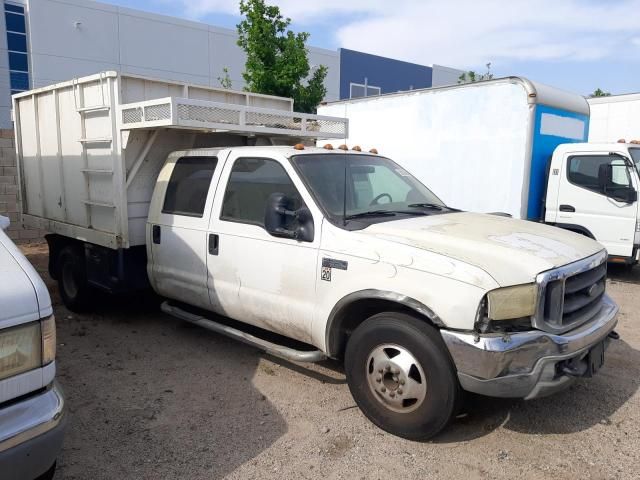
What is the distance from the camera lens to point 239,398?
4113mm

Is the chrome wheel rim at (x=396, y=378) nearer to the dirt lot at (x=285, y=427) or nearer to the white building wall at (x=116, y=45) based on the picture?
the dirt lot at (x=285, y=427)

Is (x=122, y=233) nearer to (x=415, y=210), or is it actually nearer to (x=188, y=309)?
(x=188, y=309)

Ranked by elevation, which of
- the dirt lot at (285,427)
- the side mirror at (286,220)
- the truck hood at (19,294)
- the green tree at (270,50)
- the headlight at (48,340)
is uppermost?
the green tree at (270,50)

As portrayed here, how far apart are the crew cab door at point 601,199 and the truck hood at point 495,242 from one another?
4543mm

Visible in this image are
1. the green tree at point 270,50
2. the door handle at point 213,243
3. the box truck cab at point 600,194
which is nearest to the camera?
the door handle at point 213,243

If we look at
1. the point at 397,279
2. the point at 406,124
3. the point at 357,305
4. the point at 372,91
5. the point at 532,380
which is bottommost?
the point at 532,380

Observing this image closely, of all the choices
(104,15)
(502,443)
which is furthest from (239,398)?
(104,15)

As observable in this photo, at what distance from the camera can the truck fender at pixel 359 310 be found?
328cm

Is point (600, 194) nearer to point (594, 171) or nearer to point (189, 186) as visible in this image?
point (594, 171)

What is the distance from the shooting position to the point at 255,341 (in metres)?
4.32

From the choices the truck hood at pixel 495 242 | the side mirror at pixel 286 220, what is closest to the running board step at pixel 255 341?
the side mirror at pixel 286 220

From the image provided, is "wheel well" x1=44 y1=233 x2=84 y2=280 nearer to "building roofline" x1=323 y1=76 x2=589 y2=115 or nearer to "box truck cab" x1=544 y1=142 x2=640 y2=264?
"building roofline" x1=323 y1=76 x2=589 y2=115

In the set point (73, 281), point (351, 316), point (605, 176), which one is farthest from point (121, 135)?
point (605, 176)

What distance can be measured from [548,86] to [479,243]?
6074mm
